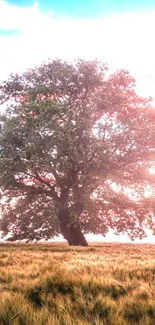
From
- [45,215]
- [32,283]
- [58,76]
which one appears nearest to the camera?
[32,283]

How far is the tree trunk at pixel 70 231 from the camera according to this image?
3020 cm

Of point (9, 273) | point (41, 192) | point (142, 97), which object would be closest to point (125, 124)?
point (142, 97)

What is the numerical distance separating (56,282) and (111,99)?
23.8 m

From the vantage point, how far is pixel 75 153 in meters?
27.1

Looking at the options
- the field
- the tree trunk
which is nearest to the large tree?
the tree trunk

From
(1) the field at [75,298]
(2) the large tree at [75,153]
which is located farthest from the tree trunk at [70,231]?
(1) the field at [75,298]

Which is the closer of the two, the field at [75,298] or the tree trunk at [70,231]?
the field at [75,298]

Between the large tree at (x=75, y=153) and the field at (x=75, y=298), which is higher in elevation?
the large tree at (x=75, y=153)

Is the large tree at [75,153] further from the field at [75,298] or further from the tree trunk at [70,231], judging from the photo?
the field at [75,298]

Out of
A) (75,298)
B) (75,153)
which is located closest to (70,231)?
(75,153)

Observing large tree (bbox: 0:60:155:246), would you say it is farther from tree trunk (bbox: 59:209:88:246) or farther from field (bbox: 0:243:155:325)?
field (bbox: 0:243:155:325)

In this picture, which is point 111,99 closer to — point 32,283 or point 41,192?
point 41,192

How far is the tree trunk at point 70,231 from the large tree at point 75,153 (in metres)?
0.08

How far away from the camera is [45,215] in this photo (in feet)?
93.3
